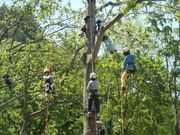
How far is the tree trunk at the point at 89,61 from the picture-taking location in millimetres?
10969

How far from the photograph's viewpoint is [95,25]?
39.3 ft

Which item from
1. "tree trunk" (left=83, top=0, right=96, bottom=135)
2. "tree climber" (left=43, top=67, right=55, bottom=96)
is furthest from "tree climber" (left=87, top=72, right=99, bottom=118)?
"tree climber" (left=43, top=67, right=55, bottom=96)

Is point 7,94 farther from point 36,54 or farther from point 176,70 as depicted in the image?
point 176,70

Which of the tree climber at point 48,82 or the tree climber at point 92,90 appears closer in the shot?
the tree climber at point 92,90

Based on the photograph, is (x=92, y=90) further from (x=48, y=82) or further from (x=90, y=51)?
(x=48, y=82)

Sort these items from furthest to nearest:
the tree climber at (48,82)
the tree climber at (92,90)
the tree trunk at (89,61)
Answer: the tree climber at (48,82) < the tree climber at (92,90) < the tree trunk at (89,61)

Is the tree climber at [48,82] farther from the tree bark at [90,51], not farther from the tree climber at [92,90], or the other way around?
the tree climber at [92,90]

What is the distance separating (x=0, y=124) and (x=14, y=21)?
24.6 ft

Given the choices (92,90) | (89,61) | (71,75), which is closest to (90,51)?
(89,61)

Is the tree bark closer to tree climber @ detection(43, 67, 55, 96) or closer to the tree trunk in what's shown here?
the tree trunk

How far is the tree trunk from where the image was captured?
36.0 feet

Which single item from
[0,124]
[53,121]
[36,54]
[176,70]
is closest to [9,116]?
[0,124]

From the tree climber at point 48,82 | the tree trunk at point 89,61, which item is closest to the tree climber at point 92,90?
the tree trunk at point 89,61

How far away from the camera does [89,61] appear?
1151 centimetres
